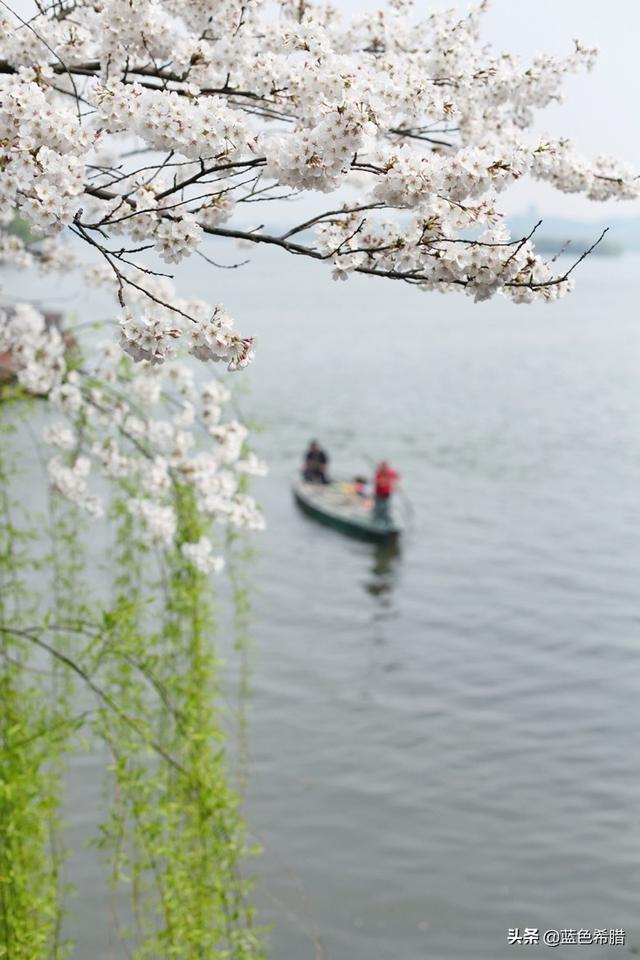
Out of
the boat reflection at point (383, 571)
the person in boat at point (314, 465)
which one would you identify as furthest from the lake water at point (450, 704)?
the person in boat at point (314, 465)

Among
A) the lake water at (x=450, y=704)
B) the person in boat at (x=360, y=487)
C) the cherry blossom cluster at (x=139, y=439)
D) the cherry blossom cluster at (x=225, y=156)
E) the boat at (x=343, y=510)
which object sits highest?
the cherry blossom cluster at (x=225, y=156)

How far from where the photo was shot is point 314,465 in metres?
26.3

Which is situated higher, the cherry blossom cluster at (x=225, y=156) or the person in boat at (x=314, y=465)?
the cherry blossom cluster at (x=225, y=156)

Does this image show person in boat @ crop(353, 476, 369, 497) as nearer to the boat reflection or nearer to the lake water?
the lake water

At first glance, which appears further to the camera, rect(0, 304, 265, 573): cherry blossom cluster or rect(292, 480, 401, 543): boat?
rect(292, 480, 401, 543): boat

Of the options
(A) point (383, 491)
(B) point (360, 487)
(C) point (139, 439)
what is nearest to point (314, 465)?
(B) point (360, 487)

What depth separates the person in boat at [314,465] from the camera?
2622cm

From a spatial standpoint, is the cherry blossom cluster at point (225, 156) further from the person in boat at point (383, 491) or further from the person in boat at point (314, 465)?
the person in boat at point (314, 465)

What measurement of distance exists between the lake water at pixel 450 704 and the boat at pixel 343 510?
0.33 meters

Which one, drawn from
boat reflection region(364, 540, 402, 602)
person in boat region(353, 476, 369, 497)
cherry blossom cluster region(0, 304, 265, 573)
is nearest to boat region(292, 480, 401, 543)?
person in boat region(353, 476, 369, 497)

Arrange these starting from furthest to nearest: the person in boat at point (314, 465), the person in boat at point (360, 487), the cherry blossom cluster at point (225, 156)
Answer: the person in boat at point (314, 465), the person in boat at point (360, 487), the cherry blossom cluster at point (225, 156)

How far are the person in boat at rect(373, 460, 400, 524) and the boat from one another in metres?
0.13

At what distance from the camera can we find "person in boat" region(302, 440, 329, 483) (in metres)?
26.2

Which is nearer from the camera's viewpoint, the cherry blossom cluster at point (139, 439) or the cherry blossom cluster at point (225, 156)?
the cherry blossom cluster at point (225, 156)
